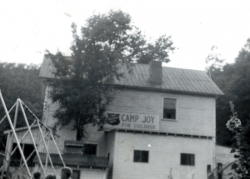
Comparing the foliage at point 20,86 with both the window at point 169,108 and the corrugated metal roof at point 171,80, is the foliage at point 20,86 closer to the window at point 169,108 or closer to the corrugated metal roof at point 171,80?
the corrugated metal roof at point 171,80

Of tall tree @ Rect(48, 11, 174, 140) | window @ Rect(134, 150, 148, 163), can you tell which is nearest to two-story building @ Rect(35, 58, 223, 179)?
window @ Rect(134, 150, 148, 163)

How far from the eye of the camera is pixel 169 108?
78.5 ft

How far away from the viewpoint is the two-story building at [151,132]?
2014 cm

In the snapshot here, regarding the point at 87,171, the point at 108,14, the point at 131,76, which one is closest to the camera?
the point at 87,171

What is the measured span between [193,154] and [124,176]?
494 centimetres

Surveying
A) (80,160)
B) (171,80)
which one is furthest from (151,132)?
(171,80)

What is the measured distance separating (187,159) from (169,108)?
435 centimetres

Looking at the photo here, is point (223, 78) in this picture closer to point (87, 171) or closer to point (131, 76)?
point (131, 76)

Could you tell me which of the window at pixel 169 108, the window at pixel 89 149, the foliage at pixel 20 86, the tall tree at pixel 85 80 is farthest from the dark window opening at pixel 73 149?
the foliage at pixel 20 86

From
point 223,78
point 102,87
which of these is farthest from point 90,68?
point 223,78

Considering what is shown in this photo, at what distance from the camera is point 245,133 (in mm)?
5285

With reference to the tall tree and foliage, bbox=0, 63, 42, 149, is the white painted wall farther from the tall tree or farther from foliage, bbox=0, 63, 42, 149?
foliage, bbox=0, 63, 42, 149

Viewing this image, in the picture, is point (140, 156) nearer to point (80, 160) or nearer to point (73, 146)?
point (80, 160)

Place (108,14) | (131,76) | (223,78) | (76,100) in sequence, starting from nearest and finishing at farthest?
(76,100) < (131,76) < (108,14) < (223,78)
